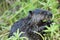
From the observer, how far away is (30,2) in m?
4.94

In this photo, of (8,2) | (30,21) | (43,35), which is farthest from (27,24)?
(8,2)

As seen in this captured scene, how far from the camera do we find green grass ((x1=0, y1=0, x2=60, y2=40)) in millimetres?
4213

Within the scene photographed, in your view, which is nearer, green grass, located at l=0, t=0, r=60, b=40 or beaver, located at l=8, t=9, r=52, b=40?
beaver, located at l=8, t=9, r=52, b=40

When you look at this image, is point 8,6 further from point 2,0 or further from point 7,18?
point 7,18

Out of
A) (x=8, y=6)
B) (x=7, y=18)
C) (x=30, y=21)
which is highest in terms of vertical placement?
(x=8, y=6)

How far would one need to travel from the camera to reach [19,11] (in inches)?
187

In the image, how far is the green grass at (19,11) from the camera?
4.21 meters

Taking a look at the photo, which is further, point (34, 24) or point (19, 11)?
point (19, 11)

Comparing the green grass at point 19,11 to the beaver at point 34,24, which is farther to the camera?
the green grass at point 19,11

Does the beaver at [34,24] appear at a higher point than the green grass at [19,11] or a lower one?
lower

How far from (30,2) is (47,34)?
1234mm

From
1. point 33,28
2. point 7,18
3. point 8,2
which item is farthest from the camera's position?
point 8,2

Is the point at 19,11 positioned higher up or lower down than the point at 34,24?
higher up

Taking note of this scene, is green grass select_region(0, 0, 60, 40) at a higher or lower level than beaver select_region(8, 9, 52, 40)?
higher
